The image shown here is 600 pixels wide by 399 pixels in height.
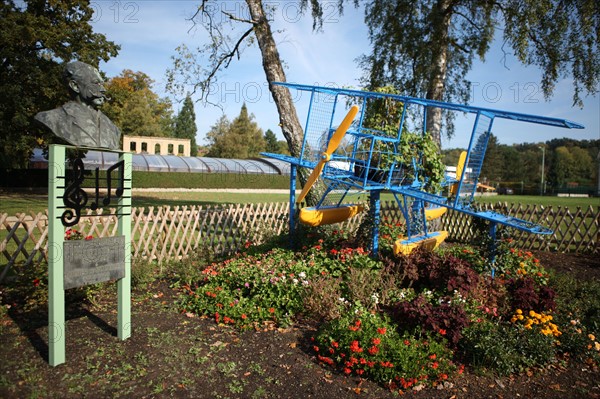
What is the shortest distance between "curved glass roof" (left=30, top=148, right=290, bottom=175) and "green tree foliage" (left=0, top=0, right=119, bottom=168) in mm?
9950

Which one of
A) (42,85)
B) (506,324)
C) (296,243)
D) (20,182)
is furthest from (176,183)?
(506,324)

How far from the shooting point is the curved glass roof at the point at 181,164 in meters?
30.3

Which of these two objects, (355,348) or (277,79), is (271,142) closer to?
(277,79)

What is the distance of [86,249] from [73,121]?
4.50ft

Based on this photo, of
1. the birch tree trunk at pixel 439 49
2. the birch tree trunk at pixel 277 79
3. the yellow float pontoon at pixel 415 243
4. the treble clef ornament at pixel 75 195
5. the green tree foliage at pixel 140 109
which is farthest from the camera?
the green tree foliage at pixel 140 109

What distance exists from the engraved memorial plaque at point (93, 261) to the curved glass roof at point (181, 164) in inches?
1086

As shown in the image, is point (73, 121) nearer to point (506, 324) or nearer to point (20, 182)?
point (506, 324)

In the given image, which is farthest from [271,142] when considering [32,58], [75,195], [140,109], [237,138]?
[75,195]

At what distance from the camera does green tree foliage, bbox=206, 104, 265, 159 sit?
4816 cm

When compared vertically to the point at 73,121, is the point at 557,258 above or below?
below

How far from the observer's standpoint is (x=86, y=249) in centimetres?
411

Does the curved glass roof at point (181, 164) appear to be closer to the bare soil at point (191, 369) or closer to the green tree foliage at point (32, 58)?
the green tree foliage at point (32, 58)

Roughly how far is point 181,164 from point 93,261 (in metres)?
31.7

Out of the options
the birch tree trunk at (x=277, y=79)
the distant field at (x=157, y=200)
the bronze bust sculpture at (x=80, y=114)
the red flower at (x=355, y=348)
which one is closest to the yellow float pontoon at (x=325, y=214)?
the birch tree trunk at (x=277, y=79)
